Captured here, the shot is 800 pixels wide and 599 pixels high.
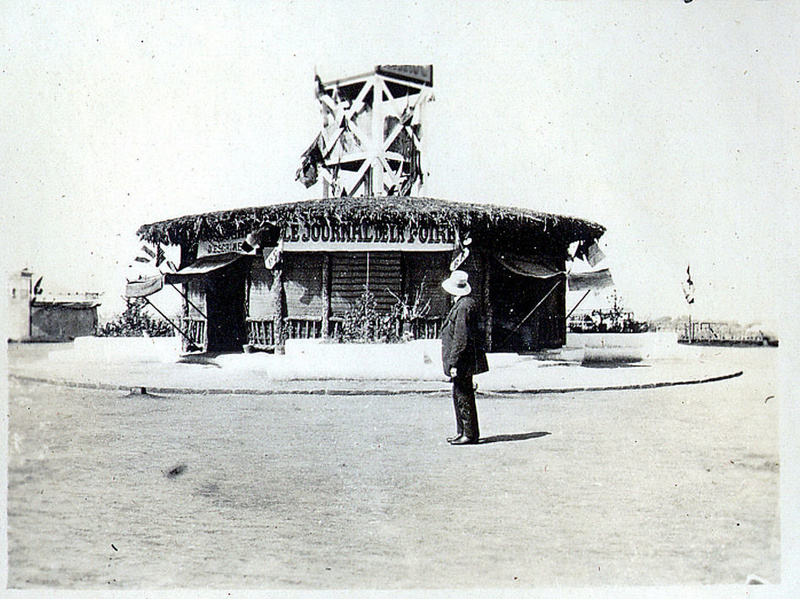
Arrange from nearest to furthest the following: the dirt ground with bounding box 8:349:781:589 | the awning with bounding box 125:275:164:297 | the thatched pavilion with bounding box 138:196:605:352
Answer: the dirt ground with bounding box 8:349:781:589, the awning with bounding box 125:275:164:297, the thatched pavilion with bounding box 138:196:605:352

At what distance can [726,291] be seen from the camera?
916cm

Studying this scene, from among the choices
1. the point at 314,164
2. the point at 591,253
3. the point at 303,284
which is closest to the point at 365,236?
the point at 303,284

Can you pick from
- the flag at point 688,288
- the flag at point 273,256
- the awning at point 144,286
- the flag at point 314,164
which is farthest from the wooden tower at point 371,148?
the flag at point 688,288

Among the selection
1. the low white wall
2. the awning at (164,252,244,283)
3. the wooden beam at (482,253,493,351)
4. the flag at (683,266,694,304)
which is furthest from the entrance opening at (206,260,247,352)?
the flag at (683,266,694,304)

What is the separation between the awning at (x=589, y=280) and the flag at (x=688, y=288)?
309 cm

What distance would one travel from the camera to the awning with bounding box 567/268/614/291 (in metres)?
13.2

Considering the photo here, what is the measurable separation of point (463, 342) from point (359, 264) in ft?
21.9

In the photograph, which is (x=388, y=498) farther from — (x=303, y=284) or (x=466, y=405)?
(x=303, y=284)

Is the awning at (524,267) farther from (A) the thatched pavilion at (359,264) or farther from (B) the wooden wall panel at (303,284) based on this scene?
(B) the wooden wall panel at (303,284)

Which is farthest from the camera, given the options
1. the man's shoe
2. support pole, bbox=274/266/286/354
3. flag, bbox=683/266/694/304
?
support pole, bbox=274/266/286/354

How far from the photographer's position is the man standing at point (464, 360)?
7.39 metres

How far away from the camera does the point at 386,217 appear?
13.1m

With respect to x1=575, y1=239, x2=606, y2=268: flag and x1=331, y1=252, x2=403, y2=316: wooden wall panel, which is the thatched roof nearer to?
x1=575, y1=239, x2=606, y2=268: flag

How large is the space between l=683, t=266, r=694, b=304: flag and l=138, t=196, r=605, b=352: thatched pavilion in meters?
3.79
